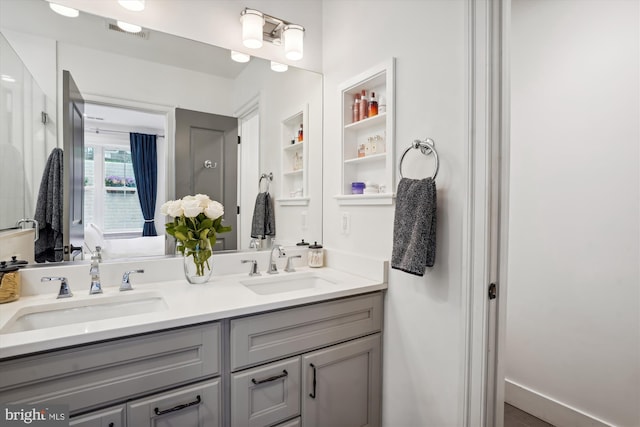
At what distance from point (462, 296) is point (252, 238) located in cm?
115

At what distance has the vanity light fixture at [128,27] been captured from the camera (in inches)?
58.2

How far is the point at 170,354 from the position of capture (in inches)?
42.3

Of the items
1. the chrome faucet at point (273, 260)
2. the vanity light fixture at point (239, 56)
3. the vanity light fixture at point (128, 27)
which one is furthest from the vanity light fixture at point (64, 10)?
the chrome faucet at point (273, 260)

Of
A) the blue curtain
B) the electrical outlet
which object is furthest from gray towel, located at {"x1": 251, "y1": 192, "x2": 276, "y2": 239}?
the blue curtain

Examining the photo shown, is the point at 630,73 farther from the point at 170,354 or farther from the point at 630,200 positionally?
the point at 170,354

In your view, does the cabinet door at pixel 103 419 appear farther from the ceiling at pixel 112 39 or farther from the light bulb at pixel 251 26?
the light bulb at pixel 251 26

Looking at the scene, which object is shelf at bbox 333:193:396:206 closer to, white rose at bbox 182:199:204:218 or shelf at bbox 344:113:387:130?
shelf at bbox 344:113:387:130

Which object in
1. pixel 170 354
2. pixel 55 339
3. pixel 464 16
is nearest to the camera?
pixel 55 339

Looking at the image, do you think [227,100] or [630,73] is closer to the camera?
[630,73]

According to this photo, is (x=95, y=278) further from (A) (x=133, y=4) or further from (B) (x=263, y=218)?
(A) (x=133, y=4)

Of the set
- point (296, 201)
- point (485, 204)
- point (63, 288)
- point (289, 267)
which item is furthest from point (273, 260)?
point (485, 204)

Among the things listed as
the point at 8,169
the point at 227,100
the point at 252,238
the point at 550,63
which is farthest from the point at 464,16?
the point at 8,169

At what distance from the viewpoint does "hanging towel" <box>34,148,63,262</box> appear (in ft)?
4.35

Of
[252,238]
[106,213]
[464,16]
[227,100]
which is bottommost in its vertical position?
[252,238]
